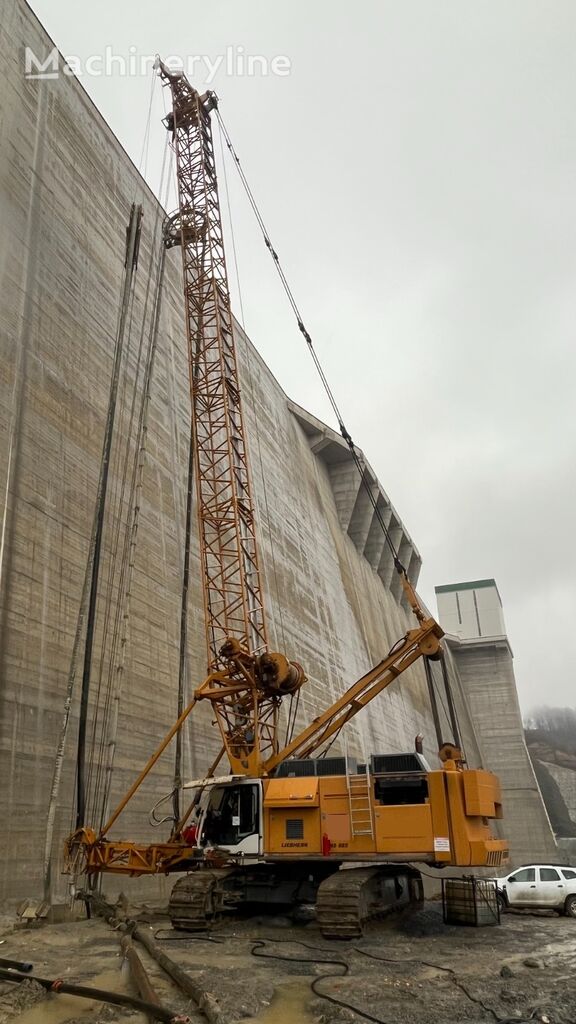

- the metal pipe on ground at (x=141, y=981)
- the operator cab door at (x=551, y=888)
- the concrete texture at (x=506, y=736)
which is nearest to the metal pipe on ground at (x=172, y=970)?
the metal pipe on ground at (x=141, y=981)

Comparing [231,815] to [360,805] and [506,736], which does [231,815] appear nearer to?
[360,805]

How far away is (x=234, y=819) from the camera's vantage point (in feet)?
41.0

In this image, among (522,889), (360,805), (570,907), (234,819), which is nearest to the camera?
(360,805)

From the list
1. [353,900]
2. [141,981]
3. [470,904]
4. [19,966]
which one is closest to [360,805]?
[353,900]

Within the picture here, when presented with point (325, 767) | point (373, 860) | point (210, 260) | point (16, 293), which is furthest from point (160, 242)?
point (373, 860)

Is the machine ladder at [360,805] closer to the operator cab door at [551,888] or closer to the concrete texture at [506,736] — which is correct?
the operator cab door at [551,888]

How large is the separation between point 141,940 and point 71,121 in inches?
741

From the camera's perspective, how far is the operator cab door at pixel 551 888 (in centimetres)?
1447

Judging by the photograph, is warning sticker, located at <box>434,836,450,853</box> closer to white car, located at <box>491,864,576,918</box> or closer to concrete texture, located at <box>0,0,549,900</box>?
white car, located at <box>491,864,576,918</box>

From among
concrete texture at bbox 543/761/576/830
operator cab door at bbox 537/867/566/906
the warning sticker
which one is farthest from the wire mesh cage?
concrete texture at bbox 543/761/576/830

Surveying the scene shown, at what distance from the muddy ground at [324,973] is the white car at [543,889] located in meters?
2.92

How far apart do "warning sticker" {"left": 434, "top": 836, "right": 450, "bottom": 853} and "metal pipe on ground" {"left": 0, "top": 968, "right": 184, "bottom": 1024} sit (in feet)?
20.3

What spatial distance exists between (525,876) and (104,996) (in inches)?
464

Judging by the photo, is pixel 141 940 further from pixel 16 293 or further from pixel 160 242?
pixel 160 242
